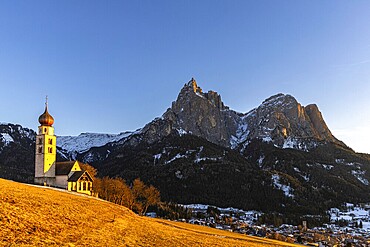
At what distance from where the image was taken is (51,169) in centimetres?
9319

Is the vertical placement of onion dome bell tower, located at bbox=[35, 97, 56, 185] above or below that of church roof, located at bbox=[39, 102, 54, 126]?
below

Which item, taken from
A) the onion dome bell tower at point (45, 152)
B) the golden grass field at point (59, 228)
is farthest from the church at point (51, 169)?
the golden grass field at point (59, 228)

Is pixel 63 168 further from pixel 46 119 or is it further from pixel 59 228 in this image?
pixel 59 228

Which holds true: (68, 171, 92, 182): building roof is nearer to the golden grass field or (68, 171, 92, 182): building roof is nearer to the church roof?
the church roof

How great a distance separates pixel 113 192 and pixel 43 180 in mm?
18662

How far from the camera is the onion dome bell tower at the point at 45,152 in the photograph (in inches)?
3625

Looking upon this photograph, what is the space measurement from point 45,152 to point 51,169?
4.69 metres

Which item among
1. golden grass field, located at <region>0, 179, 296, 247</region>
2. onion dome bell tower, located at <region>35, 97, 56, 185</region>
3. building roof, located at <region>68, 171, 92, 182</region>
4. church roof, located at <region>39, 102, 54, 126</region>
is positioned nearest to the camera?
golden grass field, located at <region>0, 179, 296, 247</region>

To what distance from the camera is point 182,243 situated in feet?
120

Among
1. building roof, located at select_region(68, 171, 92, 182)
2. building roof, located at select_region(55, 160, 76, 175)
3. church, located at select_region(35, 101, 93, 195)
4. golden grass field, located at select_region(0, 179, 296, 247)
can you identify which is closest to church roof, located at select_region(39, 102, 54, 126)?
church, located at select_region(35, 101, 93, 195)

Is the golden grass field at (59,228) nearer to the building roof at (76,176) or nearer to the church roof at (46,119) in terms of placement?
the building roof at (76,176)

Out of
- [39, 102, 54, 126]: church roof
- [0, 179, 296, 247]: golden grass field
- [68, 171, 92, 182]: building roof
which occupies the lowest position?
[0, 179, 296, 247]: golden grass field

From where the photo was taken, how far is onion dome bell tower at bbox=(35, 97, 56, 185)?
9206 cm

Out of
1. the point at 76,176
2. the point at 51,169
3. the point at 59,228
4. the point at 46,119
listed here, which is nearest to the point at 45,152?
the point at 51,169
